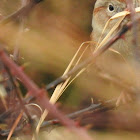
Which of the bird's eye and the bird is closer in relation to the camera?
the bird

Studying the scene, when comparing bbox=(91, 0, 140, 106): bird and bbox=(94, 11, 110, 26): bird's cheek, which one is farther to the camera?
bbox=(94, 11, 110, 26): bird's cheek

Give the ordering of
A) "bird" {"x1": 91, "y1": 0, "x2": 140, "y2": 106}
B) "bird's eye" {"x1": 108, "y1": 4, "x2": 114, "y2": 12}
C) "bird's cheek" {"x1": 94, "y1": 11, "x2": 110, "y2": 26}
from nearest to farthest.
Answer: "bird" {"x1": 91, "y1": 0, "x2": 140, "y2": 106} < "bird's eye" {"x1": 108, "y1": 4, "x2": 114, "y2": 12} < "bird's cheek" {"x1": 94, "y1": 11, "x2": 110, "y2": 26}

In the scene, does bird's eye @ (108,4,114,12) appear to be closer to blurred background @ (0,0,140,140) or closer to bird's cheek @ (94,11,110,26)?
bird's cheek @ (94,11,110,26)

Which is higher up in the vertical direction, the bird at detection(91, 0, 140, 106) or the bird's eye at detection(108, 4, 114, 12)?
the bird's eye at detection(108, 4, 114, 12)

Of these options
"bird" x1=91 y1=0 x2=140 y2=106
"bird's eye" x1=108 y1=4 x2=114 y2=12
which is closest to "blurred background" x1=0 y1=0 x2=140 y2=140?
"bird" x1=91 y1=0 x2=140 y2=106

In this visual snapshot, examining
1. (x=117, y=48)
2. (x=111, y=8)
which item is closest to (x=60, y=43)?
(x=117, y=48)

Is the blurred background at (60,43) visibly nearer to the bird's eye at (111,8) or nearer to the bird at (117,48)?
the bird at (117,48)

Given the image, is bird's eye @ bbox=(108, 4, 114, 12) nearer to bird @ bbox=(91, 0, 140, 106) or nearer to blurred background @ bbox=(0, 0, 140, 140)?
bird @ bbox=(91, 0, 140, 106)

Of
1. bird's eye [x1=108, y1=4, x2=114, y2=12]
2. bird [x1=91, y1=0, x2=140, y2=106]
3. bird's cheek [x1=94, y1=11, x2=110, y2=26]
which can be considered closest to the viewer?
bird [x1=91, y1=0, x2=140, y2=106]

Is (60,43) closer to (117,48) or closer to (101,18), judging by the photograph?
(117,48)
